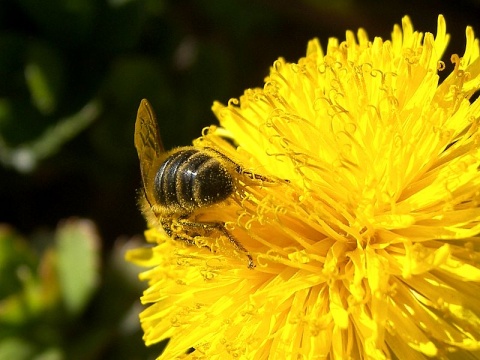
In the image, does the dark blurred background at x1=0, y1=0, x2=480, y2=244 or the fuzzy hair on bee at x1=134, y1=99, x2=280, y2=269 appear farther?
the dark blurred background at x1=0, y1=0, x2=480, y2=244

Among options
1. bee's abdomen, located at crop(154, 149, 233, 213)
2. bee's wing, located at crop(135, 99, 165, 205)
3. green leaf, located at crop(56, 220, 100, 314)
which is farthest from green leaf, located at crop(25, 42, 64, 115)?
bee's abdomen, located at crop(154, 149, 233, 213)

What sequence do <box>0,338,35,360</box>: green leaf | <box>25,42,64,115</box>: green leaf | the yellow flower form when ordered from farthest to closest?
1. <box>25,42,64,115</box>: green leaf
2. <box>0,338,35,360</box>: green leaf
3. the yellow flower

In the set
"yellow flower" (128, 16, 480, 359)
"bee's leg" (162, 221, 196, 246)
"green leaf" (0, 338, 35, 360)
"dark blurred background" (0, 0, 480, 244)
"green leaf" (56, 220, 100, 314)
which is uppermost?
"dark blurred background" (0, 0, 480, 244)

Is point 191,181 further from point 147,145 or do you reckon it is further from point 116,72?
point 116,72

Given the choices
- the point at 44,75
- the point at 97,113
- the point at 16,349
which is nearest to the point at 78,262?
the point at 16,349

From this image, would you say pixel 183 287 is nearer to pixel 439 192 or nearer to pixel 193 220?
pixel 193 220

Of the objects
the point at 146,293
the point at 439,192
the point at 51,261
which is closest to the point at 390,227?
the point at 439,192

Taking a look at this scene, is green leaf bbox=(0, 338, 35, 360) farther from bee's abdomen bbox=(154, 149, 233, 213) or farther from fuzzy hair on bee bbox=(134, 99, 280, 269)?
bee's abdomen bbox=(154, 149, 233, 213)
